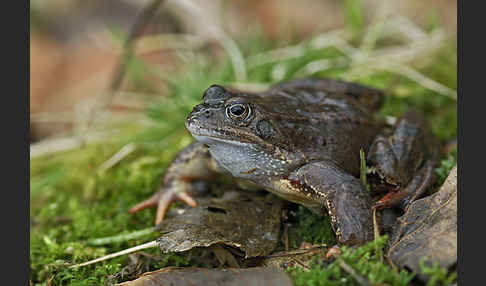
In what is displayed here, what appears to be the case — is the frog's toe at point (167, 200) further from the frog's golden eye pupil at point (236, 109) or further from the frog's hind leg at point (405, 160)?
the frog's hind leg at point (405, 160)

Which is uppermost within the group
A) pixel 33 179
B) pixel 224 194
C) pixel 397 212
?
pixel 397 212

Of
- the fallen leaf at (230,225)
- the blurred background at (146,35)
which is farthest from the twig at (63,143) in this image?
the fallen leaf at (230,225)

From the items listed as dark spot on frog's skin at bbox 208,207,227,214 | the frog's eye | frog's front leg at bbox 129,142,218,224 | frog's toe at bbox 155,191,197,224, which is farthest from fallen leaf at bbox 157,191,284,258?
the frog's eye

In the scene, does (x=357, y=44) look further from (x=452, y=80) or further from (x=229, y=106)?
(x=229, y=106)

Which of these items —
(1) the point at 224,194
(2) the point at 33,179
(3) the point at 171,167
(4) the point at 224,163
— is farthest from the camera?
(2) the point at 33,179

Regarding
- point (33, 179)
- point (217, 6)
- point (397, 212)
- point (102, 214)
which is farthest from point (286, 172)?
point (217, 6)

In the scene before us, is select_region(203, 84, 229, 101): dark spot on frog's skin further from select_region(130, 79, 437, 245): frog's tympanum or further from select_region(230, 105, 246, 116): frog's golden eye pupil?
select_region(230, 105, 246, 116): frog's golden eye pupil
